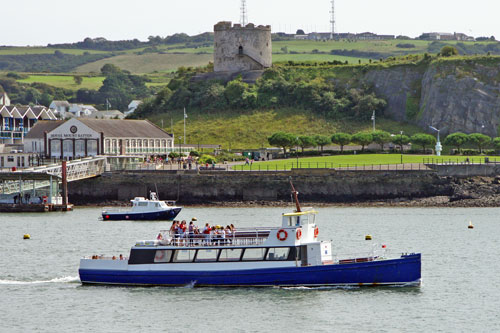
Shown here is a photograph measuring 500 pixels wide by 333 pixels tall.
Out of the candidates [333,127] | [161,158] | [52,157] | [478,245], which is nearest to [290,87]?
[333,127]

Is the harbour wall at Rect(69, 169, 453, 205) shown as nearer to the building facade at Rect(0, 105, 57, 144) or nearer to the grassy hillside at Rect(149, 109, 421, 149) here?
the grassy hillside at Rect(149, 109, 421, 149)

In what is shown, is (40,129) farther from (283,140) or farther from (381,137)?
(381,137)

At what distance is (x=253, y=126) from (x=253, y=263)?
9668 centimetres

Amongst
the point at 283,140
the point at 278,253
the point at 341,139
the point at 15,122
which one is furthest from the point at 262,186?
the point at 15,122

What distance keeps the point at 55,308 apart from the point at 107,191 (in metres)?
57.2

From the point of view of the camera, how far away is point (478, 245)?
6512 centimetres

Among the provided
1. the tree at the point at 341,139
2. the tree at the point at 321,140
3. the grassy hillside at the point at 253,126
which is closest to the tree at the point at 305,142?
the tree at the point at 321,140

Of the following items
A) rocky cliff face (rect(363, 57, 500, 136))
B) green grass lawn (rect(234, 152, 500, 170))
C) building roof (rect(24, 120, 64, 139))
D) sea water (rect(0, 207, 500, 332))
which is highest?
rocky cliff face (rect(363, 57, 500, 136))

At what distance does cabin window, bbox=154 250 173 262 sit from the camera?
5044cm

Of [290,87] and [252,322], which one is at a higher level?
[290,87]

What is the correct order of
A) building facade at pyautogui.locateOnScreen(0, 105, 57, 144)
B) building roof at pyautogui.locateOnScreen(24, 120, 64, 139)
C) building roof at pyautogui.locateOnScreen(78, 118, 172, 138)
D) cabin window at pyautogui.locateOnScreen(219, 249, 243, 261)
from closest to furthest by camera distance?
cabin window at pyautogui.locateOnScreen(219, 249, 243, 261) < building roof at pyautogui.locateOnScreen(78, 118, 172, 138) < building roof at pyautogui.locateOnScreen(24, 120, 64, 139) < building facade at pyautogui.locateOnScreen(0, 105, 57, 144)

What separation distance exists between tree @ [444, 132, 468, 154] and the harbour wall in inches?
1031

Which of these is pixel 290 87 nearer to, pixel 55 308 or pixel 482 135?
pixel 482 135

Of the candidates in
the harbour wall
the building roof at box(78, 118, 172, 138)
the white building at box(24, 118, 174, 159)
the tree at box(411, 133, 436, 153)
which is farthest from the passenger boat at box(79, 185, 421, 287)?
the tree at box(411, 133, 436, 153)
